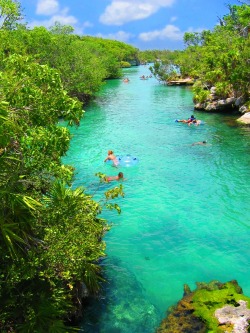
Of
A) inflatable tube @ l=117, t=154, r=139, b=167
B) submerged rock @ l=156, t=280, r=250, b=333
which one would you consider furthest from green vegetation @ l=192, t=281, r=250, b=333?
inflatable tube @ l=117, t=154, r=139, b=167

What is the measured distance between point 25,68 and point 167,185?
1402 cm

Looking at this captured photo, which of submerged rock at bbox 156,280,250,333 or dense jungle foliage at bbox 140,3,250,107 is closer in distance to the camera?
submerged rock at bbox 156,280,250,333

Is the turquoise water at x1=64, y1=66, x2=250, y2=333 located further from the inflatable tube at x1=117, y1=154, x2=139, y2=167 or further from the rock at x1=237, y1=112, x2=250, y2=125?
the rock at x1=237, y1=112, x2=250, y2=125

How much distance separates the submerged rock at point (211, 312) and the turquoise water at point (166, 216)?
704mm

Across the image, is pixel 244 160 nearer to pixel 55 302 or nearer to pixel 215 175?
pixel 215 175

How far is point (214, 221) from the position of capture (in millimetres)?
16031

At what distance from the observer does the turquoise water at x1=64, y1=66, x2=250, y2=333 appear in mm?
11125

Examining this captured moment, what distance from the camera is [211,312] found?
9242 millimetres

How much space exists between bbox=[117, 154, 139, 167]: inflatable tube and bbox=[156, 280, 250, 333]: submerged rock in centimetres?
1374

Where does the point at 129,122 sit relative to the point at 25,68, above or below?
below

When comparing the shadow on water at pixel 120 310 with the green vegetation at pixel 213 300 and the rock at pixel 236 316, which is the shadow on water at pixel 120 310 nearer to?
the green vegetation at pixel 213 300

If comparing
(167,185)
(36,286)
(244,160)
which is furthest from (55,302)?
(244,160)

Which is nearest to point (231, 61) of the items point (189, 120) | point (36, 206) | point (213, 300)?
point (189, 120)

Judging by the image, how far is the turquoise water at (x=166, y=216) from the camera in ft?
36.5
